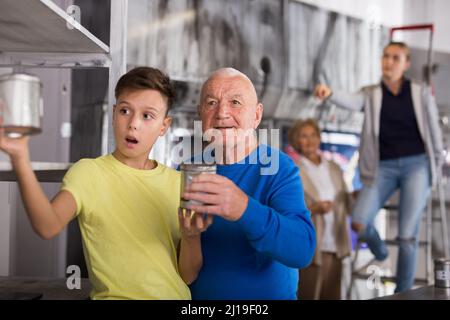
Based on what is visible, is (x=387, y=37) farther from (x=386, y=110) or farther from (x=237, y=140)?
(x=237, y=140)

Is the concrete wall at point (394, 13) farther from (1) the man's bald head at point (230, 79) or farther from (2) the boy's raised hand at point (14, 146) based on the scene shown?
(2) the boy's raised hand at point (14, 146)

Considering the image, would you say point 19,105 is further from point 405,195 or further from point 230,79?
point 405,195

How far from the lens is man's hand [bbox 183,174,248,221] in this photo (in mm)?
633

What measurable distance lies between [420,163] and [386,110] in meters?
0.24

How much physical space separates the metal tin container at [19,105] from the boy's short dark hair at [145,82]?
15cm

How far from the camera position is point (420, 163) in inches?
85.0

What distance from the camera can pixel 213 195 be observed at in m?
0.64


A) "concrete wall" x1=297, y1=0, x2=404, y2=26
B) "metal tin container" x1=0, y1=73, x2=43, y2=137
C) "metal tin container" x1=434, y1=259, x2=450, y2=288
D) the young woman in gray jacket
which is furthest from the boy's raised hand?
"concrete wall" x1=297, y1=0, x2=404, y2=26

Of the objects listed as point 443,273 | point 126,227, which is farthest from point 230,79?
point 443,273

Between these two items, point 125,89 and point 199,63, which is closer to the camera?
point 125,89

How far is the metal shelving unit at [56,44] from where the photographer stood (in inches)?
30.5

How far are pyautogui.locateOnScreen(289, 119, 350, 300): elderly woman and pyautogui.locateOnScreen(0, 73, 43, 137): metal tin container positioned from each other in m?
Result: 1.83

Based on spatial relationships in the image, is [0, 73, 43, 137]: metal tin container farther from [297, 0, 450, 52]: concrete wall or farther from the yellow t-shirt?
[297, 0, 450, 52]: concrete wall
